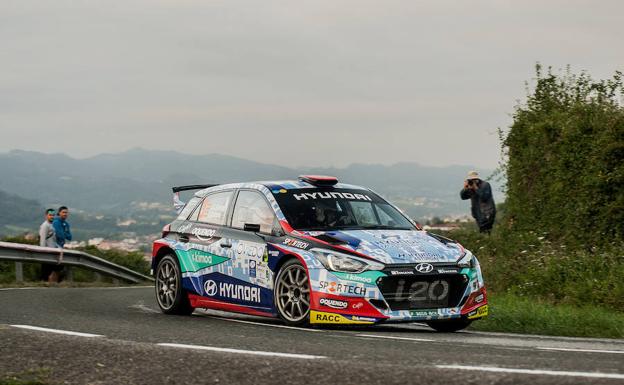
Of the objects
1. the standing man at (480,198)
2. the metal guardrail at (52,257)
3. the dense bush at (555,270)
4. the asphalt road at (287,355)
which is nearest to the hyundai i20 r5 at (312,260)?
the asphalt road at (287,355)

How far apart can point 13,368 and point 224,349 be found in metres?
1.53

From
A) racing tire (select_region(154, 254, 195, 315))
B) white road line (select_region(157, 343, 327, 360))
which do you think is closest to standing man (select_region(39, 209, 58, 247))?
racing tire (select_region(154, 254, 195, 315))

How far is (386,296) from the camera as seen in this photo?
1030 centimetres

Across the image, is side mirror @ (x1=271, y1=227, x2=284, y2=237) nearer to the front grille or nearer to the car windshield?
the car windshield

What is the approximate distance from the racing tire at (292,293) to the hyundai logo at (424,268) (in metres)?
1.11

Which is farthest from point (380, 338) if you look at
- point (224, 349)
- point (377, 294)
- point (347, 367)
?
point (347, 367)

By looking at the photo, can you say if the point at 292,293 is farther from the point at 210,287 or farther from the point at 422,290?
the point at 210,287

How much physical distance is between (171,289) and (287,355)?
6201 mm

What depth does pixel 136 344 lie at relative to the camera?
7922 millimetres

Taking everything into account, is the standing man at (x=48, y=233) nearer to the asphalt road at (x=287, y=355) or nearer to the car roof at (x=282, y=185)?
the car roof at (x=282, y=185)

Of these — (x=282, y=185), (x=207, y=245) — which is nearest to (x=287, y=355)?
(x=282, y=185)

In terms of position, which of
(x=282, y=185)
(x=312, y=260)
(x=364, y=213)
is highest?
(x=282, y=185)

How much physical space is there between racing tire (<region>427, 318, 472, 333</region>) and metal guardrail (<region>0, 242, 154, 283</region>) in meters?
12.5

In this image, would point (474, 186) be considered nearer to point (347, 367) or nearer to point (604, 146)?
point (604, 146)
